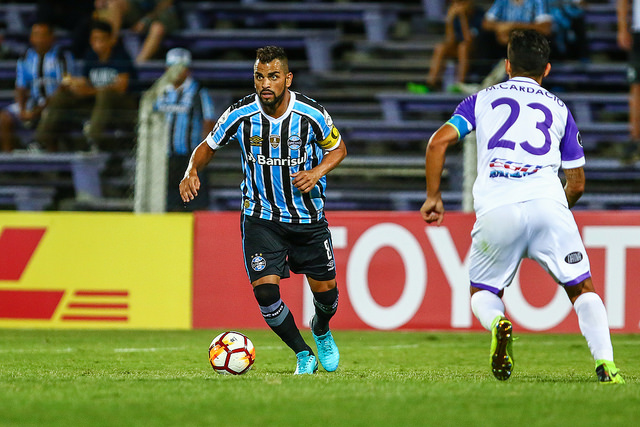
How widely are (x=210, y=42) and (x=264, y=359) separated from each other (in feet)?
26.8

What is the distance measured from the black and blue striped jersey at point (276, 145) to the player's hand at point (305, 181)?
1.02ft

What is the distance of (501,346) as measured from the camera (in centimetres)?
523

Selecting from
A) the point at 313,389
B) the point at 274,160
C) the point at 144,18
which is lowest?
the point at 313,389

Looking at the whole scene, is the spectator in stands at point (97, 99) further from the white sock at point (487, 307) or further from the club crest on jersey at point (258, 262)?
the white sock at point (487, 307)

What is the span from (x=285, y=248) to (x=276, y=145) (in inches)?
26.1

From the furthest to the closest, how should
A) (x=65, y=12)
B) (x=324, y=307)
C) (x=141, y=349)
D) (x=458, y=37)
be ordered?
(x=65, y=12)
(x=458, y=37)
(x=141, y=349)
(x=324, y=307)

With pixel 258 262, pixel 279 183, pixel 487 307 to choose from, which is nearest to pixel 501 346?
pixel 487 307

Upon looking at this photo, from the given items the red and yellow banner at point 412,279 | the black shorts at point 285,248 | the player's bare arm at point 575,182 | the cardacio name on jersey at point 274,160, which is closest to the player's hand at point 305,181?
the cardacio name on jersey at point 274,160

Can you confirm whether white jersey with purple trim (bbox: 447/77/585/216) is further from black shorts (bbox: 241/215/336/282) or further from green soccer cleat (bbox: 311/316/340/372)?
green soccer cleat (bbox: 311/316/340/372)

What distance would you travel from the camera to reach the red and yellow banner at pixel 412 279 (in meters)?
10.1

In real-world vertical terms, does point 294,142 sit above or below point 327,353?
above

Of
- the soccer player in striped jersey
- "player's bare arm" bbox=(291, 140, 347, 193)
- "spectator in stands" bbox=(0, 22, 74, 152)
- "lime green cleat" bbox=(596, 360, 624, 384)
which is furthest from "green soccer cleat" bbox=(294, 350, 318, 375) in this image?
"spectator in stands" bbox=(0, 22, 74, 152)

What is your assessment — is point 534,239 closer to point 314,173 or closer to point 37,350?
point 314,173

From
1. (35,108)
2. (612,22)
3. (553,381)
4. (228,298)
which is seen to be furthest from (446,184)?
(553,381)
